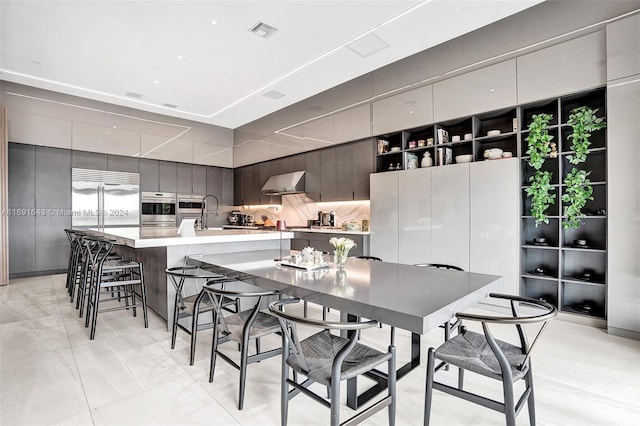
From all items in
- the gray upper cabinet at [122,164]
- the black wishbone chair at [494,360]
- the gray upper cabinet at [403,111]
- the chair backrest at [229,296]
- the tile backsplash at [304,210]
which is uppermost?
the gray upper cabinet at [403,111]

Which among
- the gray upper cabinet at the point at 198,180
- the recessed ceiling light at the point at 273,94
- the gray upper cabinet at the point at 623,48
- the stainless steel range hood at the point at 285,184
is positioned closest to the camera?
the gray upper cabinet at the point at 623,48

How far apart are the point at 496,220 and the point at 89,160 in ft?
22.0

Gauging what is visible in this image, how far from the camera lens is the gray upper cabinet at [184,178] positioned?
7.27 metres

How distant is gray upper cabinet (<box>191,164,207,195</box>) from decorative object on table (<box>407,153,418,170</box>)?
496cm

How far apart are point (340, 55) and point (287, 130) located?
96.2 inches

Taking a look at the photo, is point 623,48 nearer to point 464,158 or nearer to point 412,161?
point 464,158

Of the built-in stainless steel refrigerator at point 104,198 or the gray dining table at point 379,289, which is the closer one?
the gray dining table at point 379,289

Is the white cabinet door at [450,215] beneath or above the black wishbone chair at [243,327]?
above

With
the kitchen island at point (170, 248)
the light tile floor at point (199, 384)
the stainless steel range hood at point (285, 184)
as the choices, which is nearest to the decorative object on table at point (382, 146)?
the stainless steel range hood at point (285, 184)

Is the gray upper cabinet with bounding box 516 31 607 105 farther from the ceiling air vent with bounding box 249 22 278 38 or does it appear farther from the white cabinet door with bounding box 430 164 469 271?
the ceiling air vent with bounding box 249 22 278 38

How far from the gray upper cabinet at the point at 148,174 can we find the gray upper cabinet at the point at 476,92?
555 cm

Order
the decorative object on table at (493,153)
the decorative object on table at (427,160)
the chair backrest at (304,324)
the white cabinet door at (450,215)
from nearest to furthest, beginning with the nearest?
the chair backrest at (304,324)
the decorative object on table at (493,153)
the white cabinet door at (450,215)
the decorative object on table at (427,160)

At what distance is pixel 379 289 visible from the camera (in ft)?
5.48

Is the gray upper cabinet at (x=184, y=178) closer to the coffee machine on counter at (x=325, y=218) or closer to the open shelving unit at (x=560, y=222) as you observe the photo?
the coffee machine on counter at (x=325, y=218)
